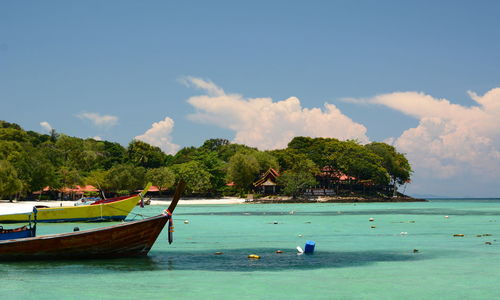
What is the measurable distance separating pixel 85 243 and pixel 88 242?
0.10 metres

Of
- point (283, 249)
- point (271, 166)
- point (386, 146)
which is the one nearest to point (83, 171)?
point (271, 166)

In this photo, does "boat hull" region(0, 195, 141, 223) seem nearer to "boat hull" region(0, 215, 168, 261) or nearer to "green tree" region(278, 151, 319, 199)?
"boat hull" region(0, 215, 168, 261)

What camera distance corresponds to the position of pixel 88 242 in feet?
54.3

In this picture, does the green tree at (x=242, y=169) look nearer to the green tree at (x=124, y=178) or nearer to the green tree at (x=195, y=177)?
the green tree at (x=195, y=177)

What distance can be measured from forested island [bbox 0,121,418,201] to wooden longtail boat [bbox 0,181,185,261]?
177 feet

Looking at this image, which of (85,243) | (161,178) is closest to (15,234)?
(85,243)

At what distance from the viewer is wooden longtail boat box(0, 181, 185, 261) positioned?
1639 centimetres

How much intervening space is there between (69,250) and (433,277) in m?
10.7

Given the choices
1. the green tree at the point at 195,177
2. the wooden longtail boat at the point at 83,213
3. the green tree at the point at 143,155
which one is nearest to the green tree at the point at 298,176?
the green tree at the point at 195,177

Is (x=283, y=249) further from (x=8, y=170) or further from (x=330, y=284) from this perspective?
(x=8, y=170)

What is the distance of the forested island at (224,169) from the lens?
78000 millimetres

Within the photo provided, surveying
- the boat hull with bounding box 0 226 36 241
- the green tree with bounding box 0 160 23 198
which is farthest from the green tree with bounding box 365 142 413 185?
the boat hull with bounding box 0 226 36 241

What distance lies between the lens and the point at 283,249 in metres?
20.6

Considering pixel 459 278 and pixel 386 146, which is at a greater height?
pixel 386 146
